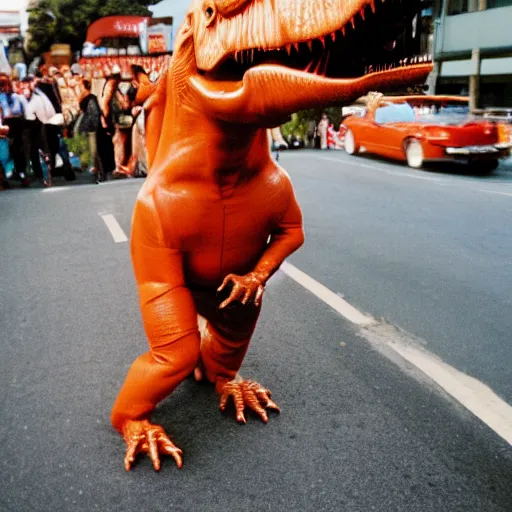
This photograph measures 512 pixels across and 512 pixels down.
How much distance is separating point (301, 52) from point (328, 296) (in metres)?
3.06

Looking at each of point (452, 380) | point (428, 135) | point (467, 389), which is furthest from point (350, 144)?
point (467, 389)

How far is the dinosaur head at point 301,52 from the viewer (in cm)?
142

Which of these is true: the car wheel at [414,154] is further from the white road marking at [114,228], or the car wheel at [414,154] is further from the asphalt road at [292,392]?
the white road marking at [114,228]

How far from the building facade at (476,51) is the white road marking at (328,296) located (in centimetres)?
1776

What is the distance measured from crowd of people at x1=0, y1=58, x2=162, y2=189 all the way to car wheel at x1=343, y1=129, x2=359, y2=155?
510 cm

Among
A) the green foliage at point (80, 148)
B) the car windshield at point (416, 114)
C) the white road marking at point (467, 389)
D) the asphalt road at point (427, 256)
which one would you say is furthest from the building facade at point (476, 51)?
the white road marking at point (467, 389)

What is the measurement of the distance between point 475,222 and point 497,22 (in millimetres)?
16996

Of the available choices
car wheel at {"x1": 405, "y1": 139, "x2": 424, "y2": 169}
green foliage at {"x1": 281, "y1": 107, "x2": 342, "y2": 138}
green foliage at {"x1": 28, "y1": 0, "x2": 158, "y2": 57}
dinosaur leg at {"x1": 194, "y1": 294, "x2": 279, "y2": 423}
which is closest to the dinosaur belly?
dinosaur leg at {"x1": 194, "y1": 294, "x2": 279, "y2": 423}

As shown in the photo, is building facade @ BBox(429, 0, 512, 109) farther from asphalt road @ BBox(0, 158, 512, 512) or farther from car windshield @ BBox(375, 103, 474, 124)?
asphalt road @ BBox(0, 158, 512, 512)

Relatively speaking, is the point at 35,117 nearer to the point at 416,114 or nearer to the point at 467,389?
the point at 416,114

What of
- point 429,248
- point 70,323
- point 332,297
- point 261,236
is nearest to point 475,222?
point 429,248

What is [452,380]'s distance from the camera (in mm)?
3121

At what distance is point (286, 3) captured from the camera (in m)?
1.54

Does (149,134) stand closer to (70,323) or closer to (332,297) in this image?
(70,323)
